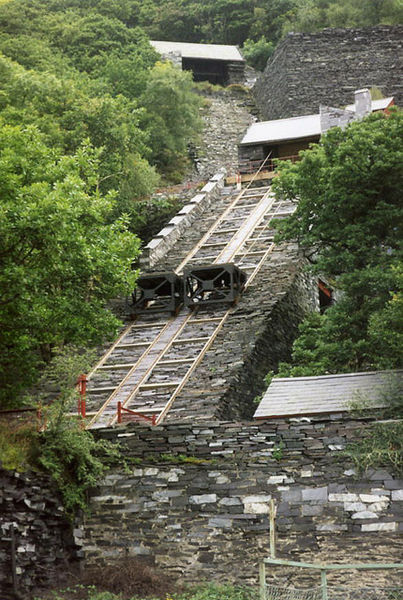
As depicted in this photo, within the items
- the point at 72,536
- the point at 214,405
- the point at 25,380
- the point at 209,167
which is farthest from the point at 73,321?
the point at 209,167

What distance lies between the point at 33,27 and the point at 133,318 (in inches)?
1361

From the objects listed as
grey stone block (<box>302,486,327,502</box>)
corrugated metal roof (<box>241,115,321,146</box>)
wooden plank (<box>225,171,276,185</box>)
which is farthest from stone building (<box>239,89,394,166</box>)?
grey stone block (<box>302,486,327,502</box>)

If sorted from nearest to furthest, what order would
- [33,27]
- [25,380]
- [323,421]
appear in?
[323,421]
[25,380]
[33,27]

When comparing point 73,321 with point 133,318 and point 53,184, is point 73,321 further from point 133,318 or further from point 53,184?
point 133,318

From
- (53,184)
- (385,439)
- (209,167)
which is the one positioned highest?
(53,184)

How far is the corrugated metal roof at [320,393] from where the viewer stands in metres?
20.5

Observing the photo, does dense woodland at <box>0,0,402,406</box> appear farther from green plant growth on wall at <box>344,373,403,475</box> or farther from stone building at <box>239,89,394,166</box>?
green plant growth on wall at <box>344,373,403,475</box>

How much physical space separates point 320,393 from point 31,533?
6.18 m

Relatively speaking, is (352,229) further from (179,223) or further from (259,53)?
(259,53)

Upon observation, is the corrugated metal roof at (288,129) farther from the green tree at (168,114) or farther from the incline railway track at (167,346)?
the incline railway track at (167,346)

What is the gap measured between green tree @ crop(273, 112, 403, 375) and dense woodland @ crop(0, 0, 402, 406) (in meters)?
4.52

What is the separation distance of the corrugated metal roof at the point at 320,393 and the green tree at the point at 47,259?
520cm

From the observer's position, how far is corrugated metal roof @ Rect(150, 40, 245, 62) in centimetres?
6769

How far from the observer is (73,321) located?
24031 millimetres
